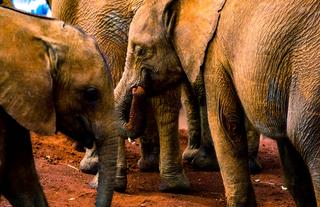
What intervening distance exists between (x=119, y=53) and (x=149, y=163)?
120cm

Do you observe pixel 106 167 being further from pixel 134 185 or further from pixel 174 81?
pixel 134 185

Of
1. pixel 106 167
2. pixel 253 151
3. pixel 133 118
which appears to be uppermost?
pixel 253 151

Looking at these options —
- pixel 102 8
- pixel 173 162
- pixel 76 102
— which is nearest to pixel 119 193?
pixel 173 162

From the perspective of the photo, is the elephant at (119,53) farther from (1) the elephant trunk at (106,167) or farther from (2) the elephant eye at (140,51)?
(1) the elephant trunk at (106,167)

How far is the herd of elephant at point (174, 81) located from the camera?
6.47 meters

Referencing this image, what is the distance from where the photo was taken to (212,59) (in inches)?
299

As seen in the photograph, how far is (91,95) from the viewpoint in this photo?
6605 mm

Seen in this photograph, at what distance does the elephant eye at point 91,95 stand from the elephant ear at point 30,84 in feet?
0.62

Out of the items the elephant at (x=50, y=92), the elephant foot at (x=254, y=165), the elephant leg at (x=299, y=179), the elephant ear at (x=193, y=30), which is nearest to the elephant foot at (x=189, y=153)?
the elephant foot at (x=254, y=165)

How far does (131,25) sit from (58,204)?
1295 mm

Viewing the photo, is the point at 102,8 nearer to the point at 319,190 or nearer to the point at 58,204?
the point at 58,204

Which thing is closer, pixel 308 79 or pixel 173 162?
pixel 308 79

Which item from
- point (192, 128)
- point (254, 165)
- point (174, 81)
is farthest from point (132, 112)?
point (192, 128)

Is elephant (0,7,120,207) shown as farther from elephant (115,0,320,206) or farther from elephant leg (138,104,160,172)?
elephant leg (138,104,160,172)
